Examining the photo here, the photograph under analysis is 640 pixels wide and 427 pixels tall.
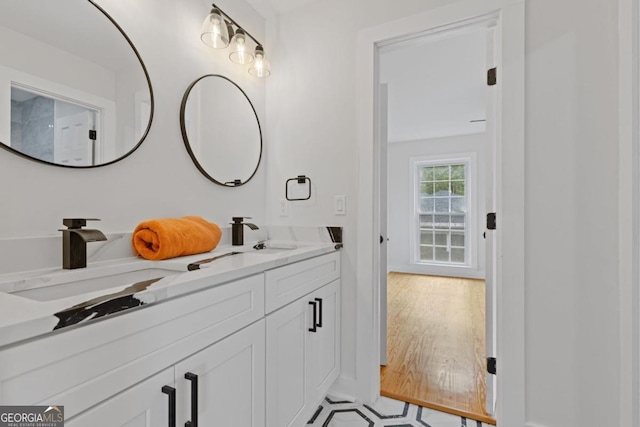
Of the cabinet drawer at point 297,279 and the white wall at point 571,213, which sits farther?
the white wall at point 571,213

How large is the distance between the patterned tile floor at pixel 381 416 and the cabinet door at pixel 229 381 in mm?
646

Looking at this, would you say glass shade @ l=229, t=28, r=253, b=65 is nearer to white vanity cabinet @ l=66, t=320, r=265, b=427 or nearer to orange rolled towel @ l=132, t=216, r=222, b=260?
orange rolled towel @ l=132, t=216, r=222, b=260

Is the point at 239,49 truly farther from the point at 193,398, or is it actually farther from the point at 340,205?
the point at 193,398

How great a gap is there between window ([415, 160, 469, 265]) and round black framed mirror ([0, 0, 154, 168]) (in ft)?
16.0

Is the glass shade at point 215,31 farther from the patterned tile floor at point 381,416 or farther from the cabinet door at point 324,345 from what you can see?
the patterned tile floor at point 381,416

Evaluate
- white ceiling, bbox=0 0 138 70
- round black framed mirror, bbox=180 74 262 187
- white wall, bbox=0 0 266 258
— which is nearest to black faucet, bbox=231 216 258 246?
white wall, bbox=0 0 266 258

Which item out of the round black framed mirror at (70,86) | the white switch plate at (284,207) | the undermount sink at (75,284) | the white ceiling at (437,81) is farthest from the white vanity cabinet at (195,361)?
the white ceiling at (437,81)

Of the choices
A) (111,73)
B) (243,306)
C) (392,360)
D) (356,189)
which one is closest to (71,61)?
(111,73)

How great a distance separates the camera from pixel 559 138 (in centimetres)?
133

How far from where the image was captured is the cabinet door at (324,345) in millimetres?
1429

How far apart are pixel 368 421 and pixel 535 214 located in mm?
1305

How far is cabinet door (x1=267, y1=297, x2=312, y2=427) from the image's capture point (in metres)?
1.13

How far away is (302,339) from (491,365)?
1.00 m

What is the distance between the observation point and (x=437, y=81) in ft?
9.49
